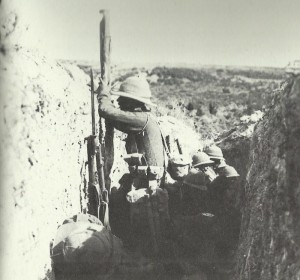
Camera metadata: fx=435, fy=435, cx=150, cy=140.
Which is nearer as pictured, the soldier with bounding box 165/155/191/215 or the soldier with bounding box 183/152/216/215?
the soldier with bounding box 183/152/216/215

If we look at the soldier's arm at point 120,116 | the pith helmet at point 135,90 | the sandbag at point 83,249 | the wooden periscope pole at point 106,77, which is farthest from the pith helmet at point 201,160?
the sandbag at point 83,249

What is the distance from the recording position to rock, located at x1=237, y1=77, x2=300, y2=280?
2822mm

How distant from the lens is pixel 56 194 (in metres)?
5.25

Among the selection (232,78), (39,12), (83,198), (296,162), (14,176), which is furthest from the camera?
(232,78)

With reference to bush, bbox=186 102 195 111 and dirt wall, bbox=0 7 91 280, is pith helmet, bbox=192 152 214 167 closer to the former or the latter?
dirt wall, bbox=0 7 91 280

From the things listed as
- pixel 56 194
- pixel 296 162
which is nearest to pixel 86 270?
pixel 56 194

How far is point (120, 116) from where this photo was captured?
6.00 m

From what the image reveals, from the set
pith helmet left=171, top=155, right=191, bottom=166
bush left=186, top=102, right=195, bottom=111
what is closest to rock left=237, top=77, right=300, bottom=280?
pith helmet left=171, top=155, right=191, bottom=166

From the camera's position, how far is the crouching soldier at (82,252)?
181 inches

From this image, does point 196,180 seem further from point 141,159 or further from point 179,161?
point 141,159

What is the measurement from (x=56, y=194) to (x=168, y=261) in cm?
171

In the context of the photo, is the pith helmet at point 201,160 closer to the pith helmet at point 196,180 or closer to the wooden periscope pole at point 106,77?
the pith helmet at point 196,180

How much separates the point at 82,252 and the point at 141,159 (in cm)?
194

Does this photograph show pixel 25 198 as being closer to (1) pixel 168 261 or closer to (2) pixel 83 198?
(1) pixel 168 261
